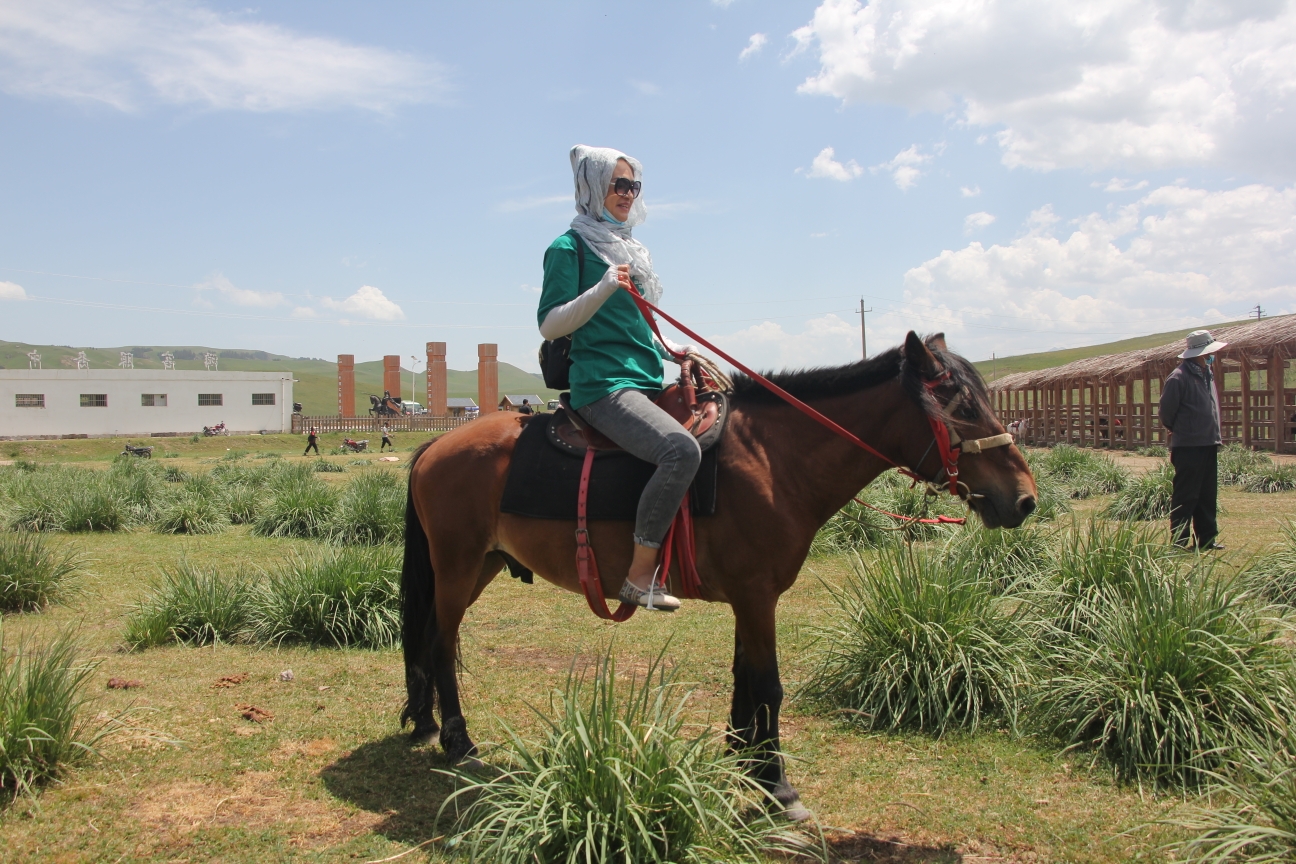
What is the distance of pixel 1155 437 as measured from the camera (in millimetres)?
27469

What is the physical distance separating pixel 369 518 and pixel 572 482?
25.6 ft

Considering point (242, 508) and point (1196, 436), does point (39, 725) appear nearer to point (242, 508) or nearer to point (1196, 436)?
point (1196, 436)

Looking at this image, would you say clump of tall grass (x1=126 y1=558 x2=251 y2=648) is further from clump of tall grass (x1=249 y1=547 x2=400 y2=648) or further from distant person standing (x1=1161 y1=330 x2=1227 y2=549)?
distant person standing (x1=1161 y1=330 x2=1227 y2=549)

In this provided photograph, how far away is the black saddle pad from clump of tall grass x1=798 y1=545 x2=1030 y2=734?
181cm

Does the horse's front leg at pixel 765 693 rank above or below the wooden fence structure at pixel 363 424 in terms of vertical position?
below

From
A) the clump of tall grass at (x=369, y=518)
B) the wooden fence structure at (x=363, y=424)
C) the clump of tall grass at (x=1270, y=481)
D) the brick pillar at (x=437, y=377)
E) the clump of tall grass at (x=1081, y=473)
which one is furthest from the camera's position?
the brick pillar at (x=437, y=377)

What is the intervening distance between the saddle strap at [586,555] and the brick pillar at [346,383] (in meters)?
59.3

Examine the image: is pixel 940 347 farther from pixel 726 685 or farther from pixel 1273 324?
pixel 1273 324

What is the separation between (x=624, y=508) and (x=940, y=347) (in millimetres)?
1650

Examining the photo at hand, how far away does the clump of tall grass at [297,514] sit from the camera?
12.0 metres

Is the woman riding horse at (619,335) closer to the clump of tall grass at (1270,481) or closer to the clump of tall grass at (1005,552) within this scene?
the clump of tall grass at (1005,552)

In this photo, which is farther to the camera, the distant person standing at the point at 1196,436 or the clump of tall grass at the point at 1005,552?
the distant person standing at the point at 1196,436

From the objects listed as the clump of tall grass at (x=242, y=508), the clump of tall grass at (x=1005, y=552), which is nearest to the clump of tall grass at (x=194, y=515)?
the clump of tall grass at (x=242, y=508)

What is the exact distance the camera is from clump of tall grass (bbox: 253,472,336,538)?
12.0 meters
